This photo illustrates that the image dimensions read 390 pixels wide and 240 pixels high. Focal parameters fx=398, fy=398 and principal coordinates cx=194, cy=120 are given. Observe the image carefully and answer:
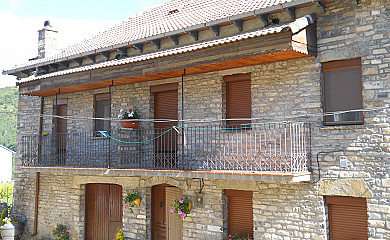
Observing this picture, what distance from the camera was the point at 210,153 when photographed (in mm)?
9727

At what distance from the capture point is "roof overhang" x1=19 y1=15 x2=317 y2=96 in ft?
25.7

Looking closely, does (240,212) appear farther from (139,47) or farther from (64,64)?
(64,64)

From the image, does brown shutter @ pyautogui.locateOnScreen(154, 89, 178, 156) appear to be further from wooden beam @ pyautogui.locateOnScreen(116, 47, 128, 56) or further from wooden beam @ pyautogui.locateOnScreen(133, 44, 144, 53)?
wooden beam @ pyautogui.locateOnScreen(116, 47, 128, 56)

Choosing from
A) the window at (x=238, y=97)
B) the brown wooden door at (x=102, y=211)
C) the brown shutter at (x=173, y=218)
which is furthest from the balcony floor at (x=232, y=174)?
the brown wooden door at (x=102, y=211)

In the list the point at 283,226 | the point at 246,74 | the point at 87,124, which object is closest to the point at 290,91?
the point at 246,74

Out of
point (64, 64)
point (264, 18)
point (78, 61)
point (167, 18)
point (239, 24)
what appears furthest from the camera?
point (64, 64)

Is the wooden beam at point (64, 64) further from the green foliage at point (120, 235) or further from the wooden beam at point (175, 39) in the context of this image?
the green foliage at point (120, 235)

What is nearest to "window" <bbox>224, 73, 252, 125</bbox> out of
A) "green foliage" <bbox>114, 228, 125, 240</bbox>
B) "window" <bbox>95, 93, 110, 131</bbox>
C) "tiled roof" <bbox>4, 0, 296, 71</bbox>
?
"tiled roof" <bbox>4, 0, 296, 71</bbox>

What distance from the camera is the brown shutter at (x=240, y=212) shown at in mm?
9281

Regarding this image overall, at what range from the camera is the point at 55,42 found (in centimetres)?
1563

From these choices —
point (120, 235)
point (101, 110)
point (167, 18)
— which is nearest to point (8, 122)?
point (101, 110)

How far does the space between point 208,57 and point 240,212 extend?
3.72 metres

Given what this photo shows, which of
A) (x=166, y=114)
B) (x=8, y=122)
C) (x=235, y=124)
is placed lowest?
(x=235, y=124)

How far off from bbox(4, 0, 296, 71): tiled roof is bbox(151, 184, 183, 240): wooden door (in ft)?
14.2
